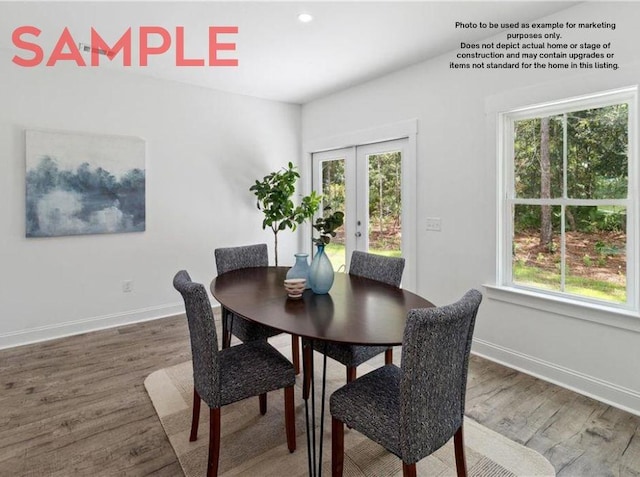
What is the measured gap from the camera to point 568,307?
2.59 metres

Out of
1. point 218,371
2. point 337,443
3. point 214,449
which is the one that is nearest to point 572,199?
point 337,443

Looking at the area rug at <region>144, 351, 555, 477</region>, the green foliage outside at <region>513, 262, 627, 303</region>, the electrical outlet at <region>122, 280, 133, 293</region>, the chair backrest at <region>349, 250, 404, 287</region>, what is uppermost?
the chair backrest at <region>349, 250, 404, 287</region>

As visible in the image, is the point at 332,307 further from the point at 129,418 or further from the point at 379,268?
the point at 129,418

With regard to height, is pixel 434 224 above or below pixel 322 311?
above

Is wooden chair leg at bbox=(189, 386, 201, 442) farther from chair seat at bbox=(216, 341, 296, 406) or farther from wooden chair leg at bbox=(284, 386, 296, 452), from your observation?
wooden chair leg at bbox=(284, 386, 296, 452)

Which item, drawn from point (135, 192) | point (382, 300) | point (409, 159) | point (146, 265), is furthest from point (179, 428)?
point (409, 159)

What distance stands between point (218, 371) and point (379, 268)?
49.6 inches

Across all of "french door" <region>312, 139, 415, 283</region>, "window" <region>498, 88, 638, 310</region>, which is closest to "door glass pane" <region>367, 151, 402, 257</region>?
"french door" <region>312, 139, 415, 283</region>

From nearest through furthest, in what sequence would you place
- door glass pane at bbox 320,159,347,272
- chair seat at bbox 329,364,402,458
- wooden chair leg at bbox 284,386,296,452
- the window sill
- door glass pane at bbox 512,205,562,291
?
chair seat at bbox 329,364,402,458
wooden chair leg at bbox 284,386,296,452
the window sill
door glass pane at bbox 512,205,562,291
door glass pane at bbox 320,159,347,272

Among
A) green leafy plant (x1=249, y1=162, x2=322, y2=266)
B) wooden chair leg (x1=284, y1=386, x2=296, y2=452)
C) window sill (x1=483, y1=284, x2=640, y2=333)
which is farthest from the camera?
green leafy plant (x1=249, y1=162, x2=322, y2=266)

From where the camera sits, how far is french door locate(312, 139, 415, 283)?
3904 millimetres

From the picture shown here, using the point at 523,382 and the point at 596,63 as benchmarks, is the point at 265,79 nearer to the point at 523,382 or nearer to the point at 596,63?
the point at 596,63

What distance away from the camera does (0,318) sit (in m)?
3.29

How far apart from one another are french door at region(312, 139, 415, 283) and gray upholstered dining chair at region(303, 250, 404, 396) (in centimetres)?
121
